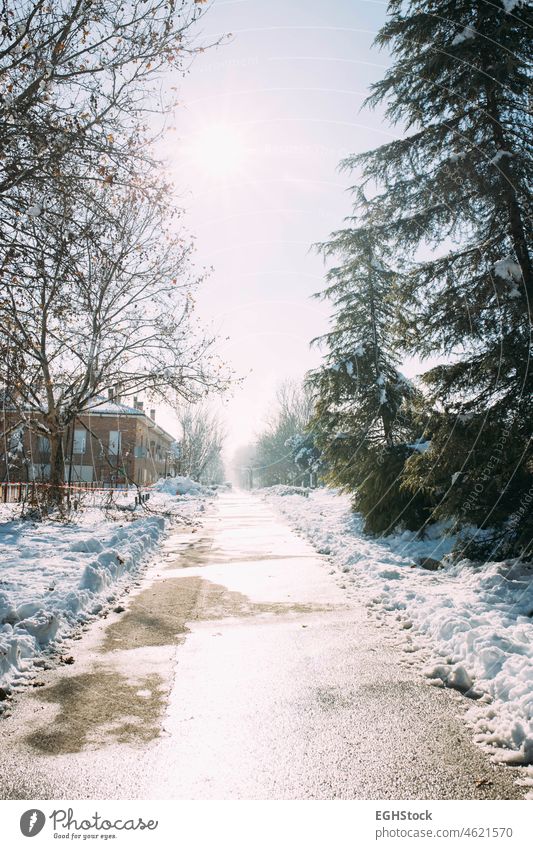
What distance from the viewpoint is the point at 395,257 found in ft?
33.7

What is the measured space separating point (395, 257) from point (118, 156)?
5.73 m

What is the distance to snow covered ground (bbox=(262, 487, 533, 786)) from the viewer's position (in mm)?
3504

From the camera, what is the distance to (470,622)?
5312mm

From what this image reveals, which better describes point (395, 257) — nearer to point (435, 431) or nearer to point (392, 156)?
point (392, 156)

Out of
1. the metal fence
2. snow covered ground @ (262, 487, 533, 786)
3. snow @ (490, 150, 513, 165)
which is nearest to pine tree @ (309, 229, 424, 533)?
snow covered ground @ (262, 487, 533, 786)

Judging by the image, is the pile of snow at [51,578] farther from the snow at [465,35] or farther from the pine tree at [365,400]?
the snow at [465,35]

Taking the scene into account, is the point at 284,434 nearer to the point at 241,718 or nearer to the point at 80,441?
the point at 80,441

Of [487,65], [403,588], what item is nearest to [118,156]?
[487,65]

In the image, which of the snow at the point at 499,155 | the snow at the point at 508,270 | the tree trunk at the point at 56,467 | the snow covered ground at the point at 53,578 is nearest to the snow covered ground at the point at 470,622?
the snow covered ground at the point at 53,578

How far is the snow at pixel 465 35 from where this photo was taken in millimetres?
8312

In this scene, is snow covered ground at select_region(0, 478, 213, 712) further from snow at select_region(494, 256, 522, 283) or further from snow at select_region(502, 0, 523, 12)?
snow at select_region(502, 0, 523, 12)

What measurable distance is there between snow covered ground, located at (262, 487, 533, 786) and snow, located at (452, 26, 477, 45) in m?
8.38

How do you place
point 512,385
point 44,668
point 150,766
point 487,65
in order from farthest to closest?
1. point 487,65
2. point 512,385
3. point 44,668
4. point 150,766

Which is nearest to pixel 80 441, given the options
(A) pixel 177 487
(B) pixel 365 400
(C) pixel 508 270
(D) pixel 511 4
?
(A) pixel 177 487
